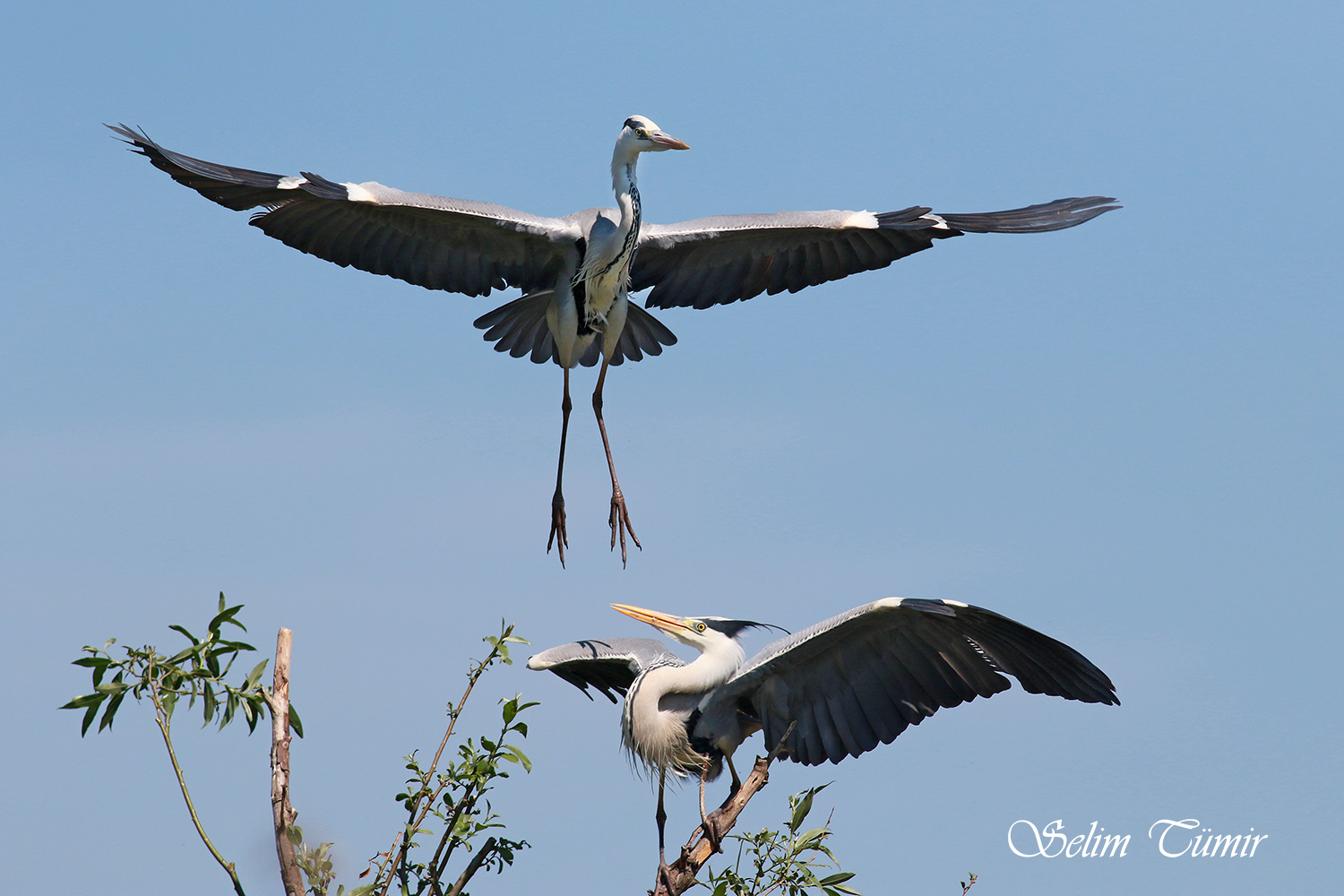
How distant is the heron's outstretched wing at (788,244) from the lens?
8.27m

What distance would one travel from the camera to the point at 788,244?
903 centimetres

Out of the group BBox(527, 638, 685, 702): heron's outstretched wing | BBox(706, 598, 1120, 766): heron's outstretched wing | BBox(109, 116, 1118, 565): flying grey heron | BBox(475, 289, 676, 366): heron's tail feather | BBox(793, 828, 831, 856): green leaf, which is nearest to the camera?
BBox(793, 828, 831, 856): green leaf

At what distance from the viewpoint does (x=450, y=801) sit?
16.4ft

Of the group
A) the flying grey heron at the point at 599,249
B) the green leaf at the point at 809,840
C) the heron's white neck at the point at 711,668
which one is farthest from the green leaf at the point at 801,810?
the flying grey heron at the point at 599,249

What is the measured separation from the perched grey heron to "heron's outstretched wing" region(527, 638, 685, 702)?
11 millimetres

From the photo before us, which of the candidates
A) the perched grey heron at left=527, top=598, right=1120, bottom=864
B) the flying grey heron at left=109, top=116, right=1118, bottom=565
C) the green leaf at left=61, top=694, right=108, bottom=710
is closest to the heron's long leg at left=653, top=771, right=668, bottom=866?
the perched grey heron at left=527, top=598, right=1120, bottom=864

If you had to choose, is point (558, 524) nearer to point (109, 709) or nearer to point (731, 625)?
point (731, 625)

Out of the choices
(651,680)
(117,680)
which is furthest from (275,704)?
(651,680)

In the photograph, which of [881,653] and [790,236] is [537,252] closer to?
[790,236]

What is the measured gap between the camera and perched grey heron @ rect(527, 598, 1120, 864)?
646cm

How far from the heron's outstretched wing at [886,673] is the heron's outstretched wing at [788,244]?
107 inches

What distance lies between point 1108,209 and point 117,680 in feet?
20.6

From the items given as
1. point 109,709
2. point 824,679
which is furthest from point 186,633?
point 824,679

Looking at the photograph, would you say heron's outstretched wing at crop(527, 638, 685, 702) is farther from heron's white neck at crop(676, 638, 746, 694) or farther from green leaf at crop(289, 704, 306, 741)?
green leaf at crop(289, 704, 306, 741)
